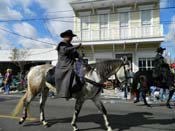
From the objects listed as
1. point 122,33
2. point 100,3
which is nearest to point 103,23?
point 100,3

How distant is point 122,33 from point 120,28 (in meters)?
0.52

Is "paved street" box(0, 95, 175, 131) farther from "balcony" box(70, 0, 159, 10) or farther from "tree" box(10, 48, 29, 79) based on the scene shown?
"tree" box(10, 48, 29, 79)

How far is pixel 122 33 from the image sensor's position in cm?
2314

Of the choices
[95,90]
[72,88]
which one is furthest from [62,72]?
[95,90]

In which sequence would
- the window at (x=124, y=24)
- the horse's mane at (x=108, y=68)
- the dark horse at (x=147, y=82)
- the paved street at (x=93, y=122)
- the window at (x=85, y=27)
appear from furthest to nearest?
the window at (x=85, y=27) → the window at (x=124, y=24) → the dark horse at (x=147, y=82) → the paved street at (x=93, y=122) → the horse's mane at (x=108, y=68)

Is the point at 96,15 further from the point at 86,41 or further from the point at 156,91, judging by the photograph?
the point at 156,91

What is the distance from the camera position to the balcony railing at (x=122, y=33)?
71.8ft

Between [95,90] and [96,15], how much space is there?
18324 mm

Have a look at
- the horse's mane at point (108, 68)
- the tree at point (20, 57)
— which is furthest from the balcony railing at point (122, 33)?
the horse's mane at point (108, 68)

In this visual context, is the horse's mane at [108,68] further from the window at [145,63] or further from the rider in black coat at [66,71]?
the window at [145,63]

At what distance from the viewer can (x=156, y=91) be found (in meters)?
15.5

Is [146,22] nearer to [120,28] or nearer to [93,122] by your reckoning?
[120,28]

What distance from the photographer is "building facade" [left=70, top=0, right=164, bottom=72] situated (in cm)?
2225

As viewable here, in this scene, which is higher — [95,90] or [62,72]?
[62,72]
